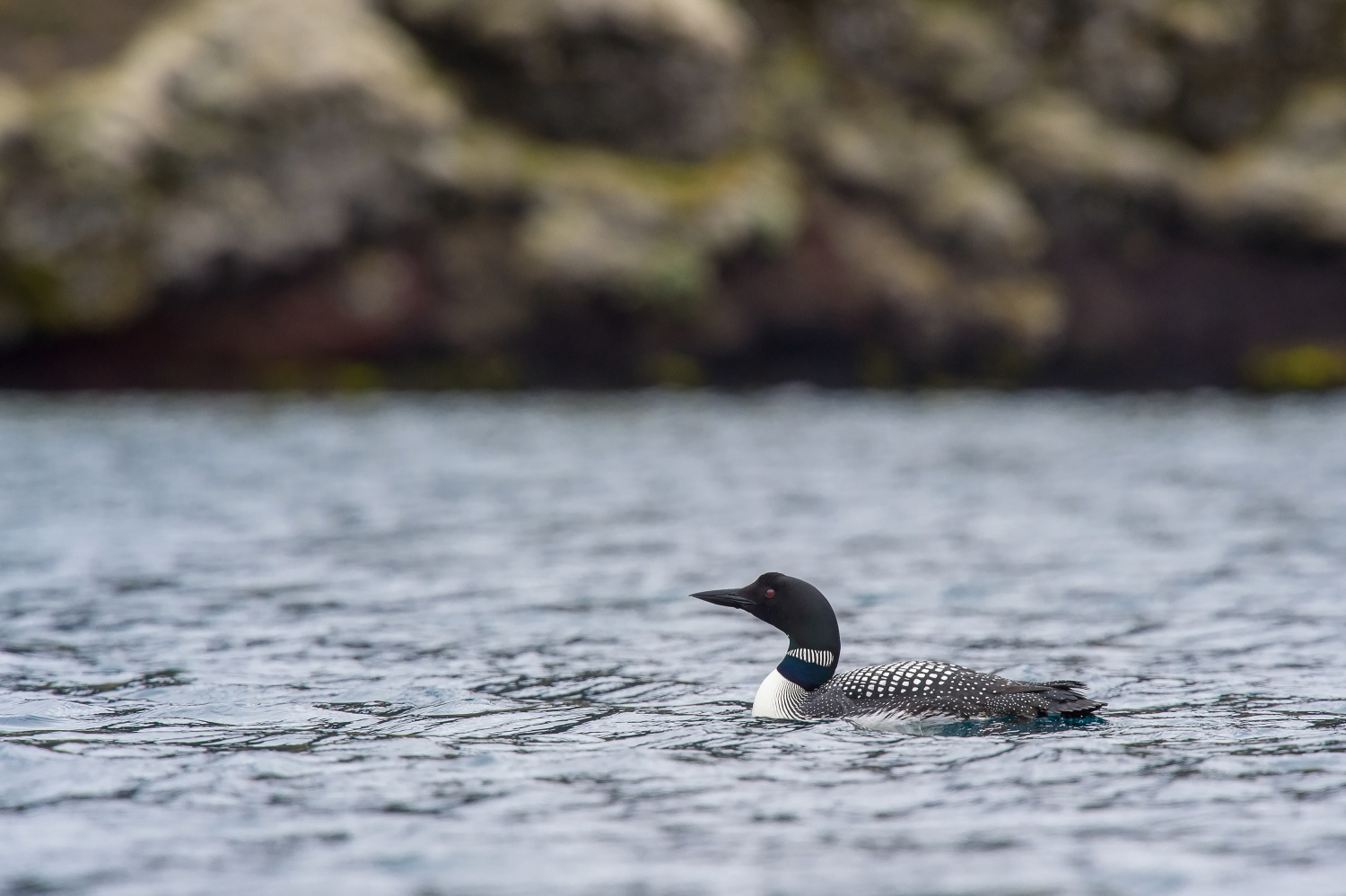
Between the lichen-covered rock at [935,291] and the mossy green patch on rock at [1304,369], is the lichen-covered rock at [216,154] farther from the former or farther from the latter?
the mossy green patch on rock at [1304,369]

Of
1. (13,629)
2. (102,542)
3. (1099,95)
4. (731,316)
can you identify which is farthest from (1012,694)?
(1099,95)

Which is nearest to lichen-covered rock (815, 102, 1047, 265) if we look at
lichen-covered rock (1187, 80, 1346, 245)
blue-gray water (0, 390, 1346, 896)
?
lichen-covered rock (1187, 80, 1346, 245)

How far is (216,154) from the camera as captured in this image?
31625 mm

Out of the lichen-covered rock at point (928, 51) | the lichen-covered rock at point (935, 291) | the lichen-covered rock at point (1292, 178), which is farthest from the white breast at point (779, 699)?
the lichen-covered rock at point (1292, 178)

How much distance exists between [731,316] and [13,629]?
82.5ft

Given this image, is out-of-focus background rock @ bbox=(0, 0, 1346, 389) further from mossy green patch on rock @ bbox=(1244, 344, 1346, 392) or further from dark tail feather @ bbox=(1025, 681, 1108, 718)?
dark tail feather @ bbox=(1025, 681, 1108, 718)

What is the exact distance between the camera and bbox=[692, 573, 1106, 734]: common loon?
8.59 meters

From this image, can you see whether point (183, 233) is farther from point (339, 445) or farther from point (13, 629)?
point (13, 629)

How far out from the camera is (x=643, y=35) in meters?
34.4

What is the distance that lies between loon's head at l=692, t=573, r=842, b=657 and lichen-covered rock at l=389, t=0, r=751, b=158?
1041 inches

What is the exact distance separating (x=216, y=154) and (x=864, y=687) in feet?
84.7

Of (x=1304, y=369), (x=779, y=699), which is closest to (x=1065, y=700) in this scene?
(x=779, y=699)

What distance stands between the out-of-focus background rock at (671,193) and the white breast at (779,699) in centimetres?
2469

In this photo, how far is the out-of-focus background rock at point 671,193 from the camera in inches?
1244
